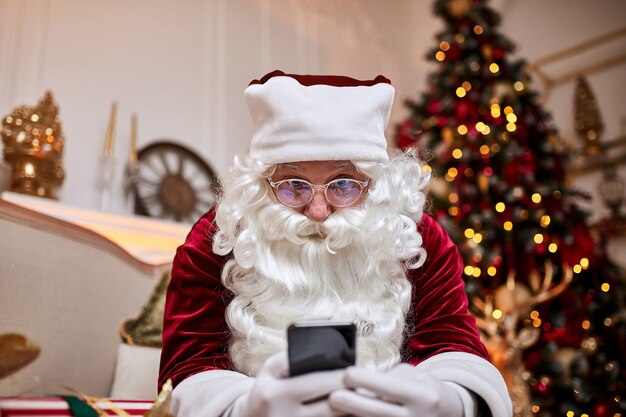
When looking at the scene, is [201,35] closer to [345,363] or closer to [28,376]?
[28,376]

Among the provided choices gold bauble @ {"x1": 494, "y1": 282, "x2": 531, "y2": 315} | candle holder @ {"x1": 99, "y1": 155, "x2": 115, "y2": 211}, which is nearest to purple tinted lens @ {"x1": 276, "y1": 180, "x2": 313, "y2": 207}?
gold bauble @ {"x1": 494, "y1": 282, "x2": 531, "y2": 315}

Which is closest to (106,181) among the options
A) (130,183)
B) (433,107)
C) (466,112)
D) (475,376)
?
(130,183)

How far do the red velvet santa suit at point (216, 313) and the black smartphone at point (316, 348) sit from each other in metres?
0.43

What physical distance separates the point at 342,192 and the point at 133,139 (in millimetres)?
2554

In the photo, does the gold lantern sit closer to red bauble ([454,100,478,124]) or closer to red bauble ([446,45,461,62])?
red bauble ([454,100,478,124])

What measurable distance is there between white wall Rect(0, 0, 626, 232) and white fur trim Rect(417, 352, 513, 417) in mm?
2777

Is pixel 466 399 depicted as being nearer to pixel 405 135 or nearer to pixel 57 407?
pixel 57 407

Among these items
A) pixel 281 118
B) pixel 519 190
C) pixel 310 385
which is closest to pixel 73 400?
pixel 310 385

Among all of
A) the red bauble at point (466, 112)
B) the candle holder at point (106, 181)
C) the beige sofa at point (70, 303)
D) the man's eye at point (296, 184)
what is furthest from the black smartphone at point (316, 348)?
the red bauble at point (466, 112)

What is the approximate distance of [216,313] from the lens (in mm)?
1491

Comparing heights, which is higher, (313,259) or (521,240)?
(521,240)

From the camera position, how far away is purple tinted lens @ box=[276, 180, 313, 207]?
1.42 meters

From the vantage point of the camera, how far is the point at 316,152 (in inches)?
54.4

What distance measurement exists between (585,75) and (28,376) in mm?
4741
